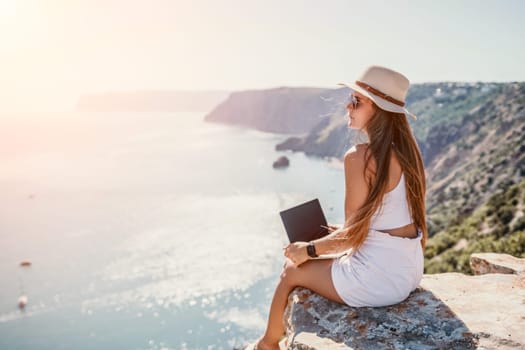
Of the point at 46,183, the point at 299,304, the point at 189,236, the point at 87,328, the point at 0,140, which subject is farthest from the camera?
the point at 0,140

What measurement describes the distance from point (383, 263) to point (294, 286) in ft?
2.60

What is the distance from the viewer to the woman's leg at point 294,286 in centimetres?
326

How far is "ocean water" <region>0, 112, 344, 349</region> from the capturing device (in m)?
29.8

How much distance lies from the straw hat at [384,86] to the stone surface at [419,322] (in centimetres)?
155

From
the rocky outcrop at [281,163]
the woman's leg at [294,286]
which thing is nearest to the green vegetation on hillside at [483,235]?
the woman's leg at [294,286]

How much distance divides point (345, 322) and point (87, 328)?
3093cm

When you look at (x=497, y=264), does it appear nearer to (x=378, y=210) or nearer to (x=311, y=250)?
(x=378, y=210)

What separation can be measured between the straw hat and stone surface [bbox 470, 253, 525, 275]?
2.76 meters

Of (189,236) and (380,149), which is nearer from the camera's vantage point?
(380,149)

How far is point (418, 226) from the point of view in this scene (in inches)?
127

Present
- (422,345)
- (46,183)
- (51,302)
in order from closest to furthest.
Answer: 1. (422,345)
2. (51,302)
3. (46,183)

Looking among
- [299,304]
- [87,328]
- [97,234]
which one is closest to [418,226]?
[299,304]

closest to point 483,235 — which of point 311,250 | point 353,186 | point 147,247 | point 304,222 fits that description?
point 304,222

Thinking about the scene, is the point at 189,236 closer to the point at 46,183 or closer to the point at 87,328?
the point at 87,328
